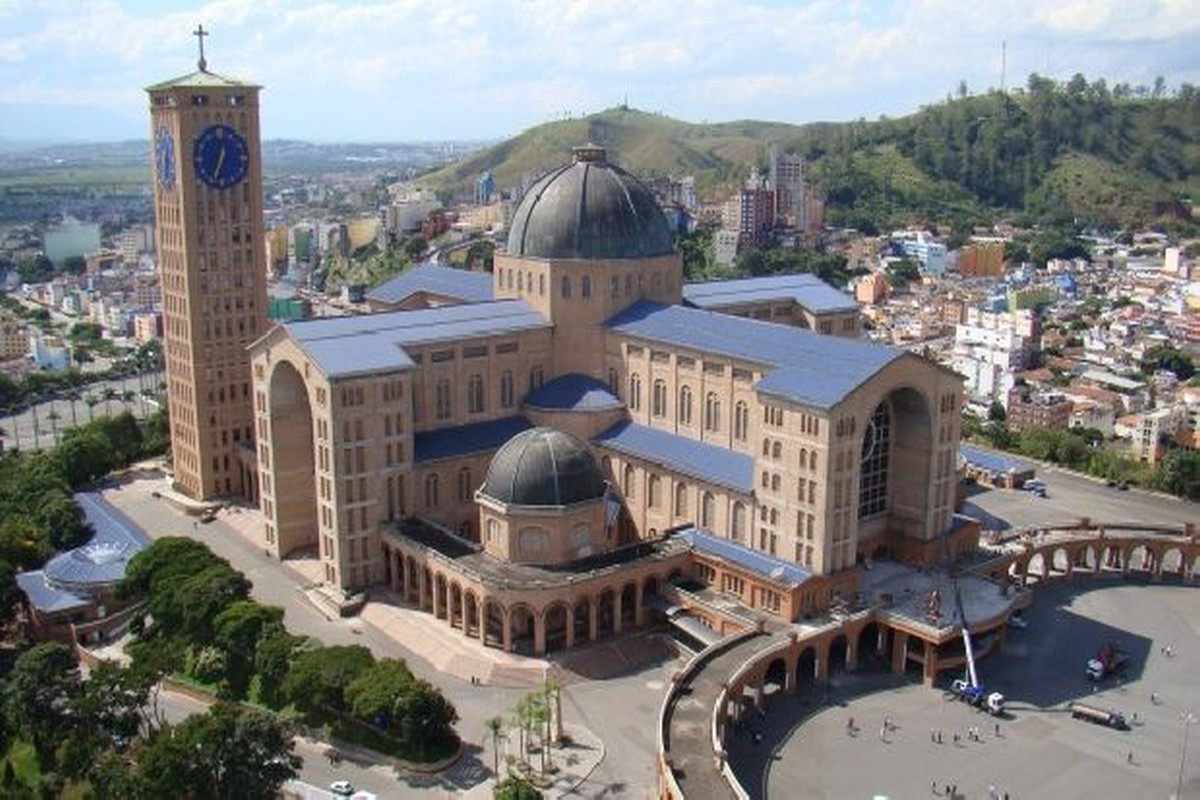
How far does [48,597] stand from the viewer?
78875 mm

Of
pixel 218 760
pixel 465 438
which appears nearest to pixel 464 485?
pixel 465 438

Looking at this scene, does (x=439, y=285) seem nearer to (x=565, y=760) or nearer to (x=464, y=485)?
(x=464, y=485)

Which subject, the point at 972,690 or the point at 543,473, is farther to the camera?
the point at 543,473

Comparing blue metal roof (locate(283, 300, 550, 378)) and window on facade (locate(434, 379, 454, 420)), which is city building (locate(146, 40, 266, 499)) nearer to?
blue metal roof (locate(283, 300, 550, 378))

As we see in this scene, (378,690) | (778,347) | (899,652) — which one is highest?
(778,347)

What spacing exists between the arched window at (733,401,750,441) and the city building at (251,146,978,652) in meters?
0.15

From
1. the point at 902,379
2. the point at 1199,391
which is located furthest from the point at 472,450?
the point at 1199,391

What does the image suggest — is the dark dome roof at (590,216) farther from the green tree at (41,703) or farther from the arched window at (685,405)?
the green tree at (41,703)

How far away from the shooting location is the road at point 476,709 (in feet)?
193

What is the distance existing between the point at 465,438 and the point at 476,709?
2528 cm

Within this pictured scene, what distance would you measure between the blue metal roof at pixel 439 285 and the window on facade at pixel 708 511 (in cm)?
3376

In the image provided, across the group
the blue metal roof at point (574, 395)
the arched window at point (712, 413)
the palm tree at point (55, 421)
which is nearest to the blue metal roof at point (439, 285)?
the blue metal roof at point (574, 395)

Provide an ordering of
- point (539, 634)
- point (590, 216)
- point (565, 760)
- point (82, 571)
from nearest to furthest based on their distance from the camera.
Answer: point (565, 760) → point (539, 634) → point (82, 571) → point (590, 216)

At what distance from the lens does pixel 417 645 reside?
73000 mm
